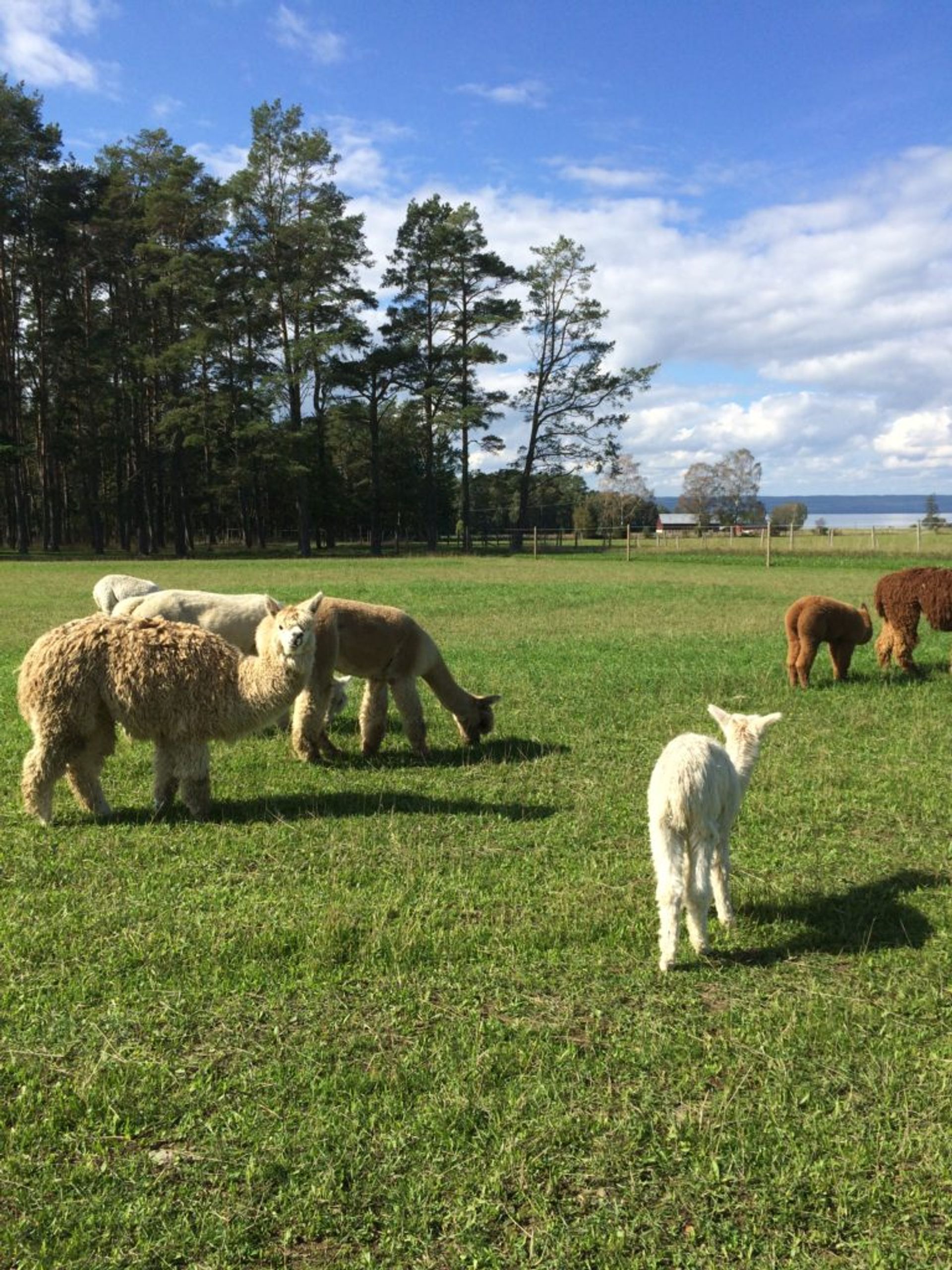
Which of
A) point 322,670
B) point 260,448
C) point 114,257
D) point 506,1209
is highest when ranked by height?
point 114,257

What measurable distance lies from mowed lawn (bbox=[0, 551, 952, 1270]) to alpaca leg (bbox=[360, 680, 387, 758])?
0.62 metres

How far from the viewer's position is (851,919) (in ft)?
15.0

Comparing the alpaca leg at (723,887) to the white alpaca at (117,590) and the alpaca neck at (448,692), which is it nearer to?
the alpaca neck at (448,692)

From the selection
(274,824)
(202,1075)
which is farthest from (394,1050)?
(274,824)

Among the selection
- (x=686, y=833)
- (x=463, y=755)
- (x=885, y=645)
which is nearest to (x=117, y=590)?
(x=463, y=755)

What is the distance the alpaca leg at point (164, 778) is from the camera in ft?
19.7

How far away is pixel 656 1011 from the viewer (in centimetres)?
363

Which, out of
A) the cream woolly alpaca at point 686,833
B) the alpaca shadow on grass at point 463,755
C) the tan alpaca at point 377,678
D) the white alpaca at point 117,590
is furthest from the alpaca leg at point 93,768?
the white alpaca at point 117,590

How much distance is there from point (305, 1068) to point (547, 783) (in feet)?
13.2

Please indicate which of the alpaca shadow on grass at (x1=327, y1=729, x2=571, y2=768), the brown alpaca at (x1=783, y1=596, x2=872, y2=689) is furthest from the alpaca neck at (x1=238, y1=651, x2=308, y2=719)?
the brown alpaca at (x1=783, y1=596, x2=872, y2=689)

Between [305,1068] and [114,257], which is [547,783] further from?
[114,257]

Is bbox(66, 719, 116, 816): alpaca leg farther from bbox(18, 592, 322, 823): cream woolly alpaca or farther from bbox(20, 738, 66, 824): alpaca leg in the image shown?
bbox(20, 738, 66, 824): alpaca leg

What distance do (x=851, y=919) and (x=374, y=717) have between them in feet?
15.2

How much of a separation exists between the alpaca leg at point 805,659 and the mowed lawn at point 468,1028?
332 centimetres
